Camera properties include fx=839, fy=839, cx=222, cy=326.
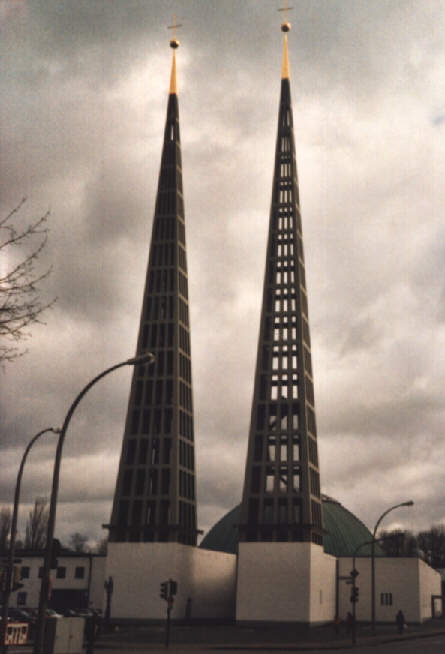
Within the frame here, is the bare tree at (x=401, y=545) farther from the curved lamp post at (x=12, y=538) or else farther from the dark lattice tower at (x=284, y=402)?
the curved lamp post at (x=12, y=538)

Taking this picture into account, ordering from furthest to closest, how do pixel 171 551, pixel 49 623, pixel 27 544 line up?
pixel 27 544
pixel 171 551
pixel 49 623

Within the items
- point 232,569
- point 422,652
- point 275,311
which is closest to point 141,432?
point 275,311

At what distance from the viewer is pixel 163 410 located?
8250cm

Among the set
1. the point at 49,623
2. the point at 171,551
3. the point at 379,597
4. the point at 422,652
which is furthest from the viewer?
the point at 379,597

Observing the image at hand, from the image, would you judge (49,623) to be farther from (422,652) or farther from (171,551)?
(171,551)

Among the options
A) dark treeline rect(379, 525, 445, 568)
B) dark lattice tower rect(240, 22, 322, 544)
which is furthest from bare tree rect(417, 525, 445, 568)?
dark lattice tower rect(240, 22, 322, 544)

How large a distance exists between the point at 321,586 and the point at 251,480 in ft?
42.8

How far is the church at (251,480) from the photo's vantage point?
255ft

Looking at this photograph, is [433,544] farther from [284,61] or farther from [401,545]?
[284,61]

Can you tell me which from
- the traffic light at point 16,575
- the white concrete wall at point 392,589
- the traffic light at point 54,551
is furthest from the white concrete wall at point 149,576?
the traffic light at point 54,551

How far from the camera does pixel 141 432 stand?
3221 inches

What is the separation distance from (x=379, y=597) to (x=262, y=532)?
52.5 ft

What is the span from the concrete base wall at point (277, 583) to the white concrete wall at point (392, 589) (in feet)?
30.2

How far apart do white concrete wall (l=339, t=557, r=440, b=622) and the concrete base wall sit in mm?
9213
